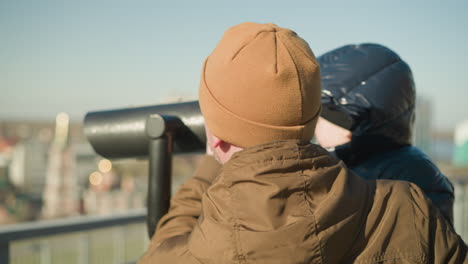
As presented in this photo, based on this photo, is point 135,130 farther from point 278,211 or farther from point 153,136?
point 278,211

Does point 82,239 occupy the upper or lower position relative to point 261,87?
lower

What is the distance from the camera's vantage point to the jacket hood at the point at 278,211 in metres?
0.73

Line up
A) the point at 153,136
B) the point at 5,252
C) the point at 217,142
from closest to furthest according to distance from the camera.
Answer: the point at 217,142, the point at 153,136, the point at 5,252

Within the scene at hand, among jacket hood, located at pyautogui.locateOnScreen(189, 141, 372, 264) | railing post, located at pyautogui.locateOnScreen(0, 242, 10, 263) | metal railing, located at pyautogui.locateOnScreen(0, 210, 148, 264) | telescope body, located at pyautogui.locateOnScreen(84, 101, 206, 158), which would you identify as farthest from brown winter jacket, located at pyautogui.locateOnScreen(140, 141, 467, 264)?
metal railing, located at pyautogui.locateOnScreen(0, 210, 148, 264)

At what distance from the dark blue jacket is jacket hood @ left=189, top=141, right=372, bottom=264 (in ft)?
1.46

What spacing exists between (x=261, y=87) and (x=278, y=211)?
0.70ft

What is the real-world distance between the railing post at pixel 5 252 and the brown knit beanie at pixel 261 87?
1393 mm

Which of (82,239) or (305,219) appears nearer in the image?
(305,219)

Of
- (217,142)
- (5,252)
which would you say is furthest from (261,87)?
(5,252)

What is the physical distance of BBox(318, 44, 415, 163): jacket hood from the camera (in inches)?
47.3

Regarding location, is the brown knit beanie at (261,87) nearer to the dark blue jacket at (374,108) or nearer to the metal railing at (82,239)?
the dark blue jacket at (374,108)

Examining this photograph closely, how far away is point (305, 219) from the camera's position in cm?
74

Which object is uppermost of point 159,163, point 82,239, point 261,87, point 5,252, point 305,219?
point 261,87

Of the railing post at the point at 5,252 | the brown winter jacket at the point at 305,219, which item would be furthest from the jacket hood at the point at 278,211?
the railing post at the point at 5,252
